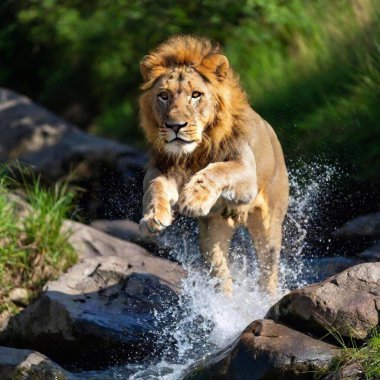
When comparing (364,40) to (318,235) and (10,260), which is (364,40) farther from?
(10,260)

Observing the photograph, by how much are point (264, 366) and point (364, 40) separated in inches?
278

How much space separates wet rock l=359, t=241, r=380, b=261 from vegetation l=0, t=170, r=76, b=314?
100 inches

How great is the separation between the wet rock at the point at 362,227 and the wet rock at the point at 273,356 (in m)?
3.77

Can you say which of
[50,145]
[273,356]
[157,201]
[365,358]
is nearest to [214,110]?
[157,201]

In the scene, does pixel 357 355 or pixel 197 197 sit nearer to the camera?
pixel 357 355

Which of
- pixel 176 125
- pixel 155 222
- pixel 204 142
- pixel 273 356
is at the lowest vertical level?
pixel 273 356

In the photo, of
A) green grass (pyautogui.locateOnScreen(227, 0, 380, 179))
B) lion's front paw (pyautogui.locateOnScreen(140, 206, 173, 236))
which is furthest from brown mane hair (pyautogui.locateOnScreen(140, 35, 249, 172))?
green grass (pyautogui.locateOnScreen(227, 0, 380, 179))

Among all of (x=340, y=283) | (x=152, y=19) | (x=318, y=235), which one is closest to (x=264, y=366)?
(x=340, y=283)

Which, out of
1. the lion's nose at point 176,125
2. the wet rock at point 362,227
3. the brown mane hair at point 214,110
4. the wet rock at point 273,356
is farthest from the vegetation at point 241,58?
the wet rock at point 273,356

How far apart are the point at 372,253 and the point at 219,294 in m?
1.79

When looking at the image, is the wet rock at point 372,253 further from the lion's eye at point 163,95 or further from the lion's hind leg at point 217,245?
the lion's eye at point 163,95

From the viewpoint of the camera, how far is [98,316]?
783cm

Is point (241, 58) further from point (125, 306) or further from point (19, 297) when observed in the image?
point (125, 306)

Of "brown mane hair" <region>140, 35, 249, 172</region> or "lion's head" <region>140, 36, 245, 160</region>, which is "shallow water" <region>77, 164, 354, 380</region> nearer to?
"brown mane hair" <region>140, 35, 249, 172</region>
